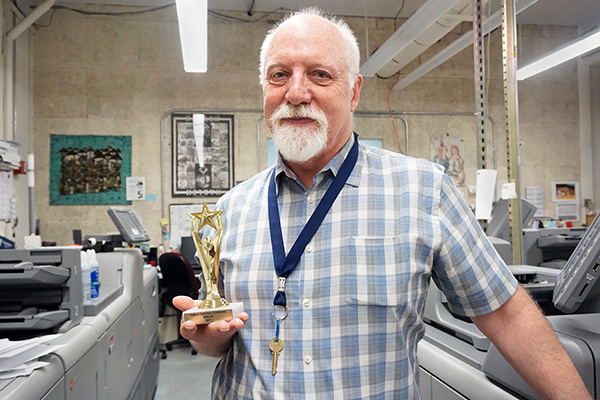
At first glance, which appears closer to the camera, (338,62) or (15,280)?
(338,62)

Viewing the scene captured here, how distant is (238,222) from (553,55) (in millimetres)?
3347

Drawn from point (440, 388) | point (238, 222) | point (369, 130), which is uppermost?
point (369, 130)

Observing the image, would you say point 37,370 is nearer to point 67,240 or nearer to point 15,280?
point 15,280

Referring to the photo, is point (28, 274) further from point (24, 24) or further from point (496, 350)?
point (24, 24)

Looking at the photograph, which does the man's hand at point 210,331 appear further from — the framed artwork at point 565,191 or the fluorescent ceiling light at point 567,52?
the framed artwork at point 565,191

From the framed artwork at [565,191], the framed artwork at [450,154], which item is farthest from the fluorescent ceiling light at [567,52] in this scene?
the framed artwork at [565,191]

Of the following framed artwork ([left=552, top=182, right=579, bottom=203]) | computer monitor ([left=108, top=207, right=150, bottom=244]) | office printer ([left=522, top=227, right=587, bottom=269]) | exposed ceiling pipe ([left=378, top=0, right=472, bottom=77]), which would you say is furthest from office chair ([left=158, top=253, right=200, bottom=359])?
framed artwork ([left=552, top=182, right=579, bottom=203])

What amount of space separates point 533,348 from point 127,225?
7.72 ft

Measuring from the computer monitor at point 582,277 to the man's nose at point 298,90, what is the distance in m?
0.70

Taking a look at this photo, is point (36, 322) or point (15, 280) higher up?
point (15, 280)

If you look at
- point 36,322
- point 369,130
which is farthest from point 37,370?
point 369,130

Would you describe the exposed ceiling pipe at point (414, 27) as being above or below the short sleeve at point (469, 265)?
above

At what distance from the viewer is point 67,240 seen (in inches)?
192

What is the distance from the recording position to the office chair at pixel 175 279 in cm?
396
